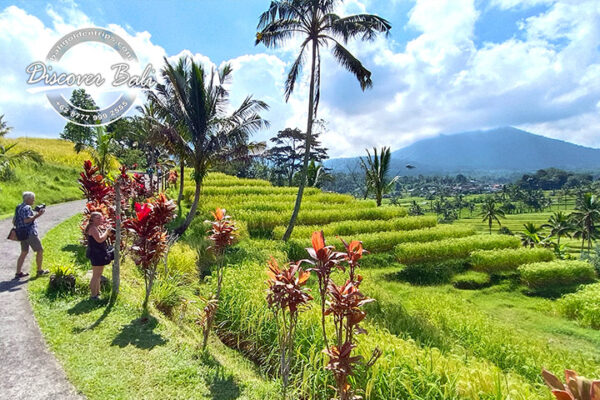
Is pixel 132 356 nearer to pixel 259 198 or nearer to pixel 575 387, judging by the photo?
pixel 575 387

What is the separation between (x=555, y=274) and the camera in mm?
10523

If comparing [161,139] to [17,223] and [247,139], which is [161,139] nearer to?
[247,139]

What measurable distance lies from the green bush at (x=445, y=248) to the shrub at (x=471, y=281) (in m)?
1.13

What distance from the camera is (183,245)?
925cm

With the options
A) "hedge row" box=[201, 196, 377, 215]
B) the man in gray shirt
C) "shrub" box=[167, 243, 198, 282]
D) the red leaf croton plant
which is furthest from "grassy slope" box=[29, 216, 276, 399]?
"hedge row" box=[201, 196, 377, 215]

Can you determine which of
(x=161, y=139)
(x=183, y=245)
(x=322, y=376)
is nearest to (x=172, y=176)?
(x=161, y=139)

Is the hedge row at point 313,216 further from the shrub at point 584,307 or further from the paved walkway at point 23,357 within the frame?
the shrub at point 584,307

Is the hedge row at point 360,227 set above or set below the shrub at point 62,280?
below

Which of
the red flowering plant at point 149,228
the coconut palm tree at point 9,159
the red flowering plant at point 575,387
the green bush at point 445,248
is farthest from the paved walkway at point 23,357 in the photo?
the coconut palm tree at point 9,159

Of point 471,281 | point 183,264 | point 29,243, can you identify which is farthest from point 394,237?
point 29,243

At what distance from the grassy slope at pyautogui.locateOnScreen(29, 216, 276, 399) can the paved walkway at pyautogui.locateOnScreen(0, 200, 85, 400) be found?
0.10 metres

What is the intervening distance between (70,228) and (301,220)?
8.54 meters

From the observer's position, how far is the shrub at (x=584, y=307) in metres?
7.69

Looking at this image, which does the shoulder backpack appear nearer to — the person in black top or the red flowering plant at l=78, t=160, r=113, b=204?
the person in black top
